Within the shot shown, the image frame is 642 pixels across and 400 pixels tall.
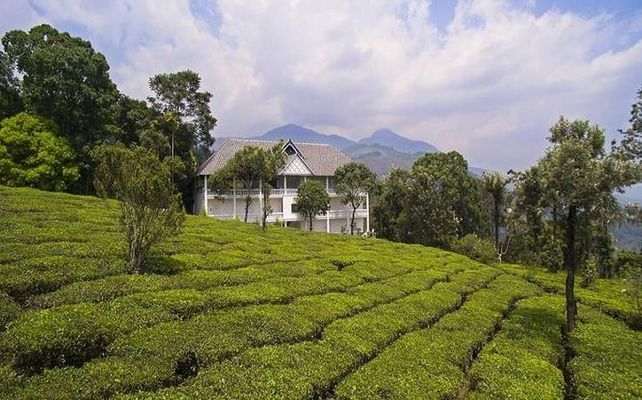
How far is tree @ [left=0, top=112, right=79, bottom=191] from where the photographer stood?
45.0 meters

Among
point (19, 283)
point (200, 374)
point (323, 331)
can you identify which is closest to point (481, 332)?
point (323, 331)

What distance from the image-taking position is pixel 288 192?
6731cm

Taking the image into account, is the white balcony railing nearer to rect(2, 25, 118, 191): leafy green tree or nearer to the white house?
the white house

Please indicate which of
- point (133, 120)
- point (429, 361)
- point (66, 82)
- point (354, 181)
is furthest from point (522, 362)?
point (133, 120)

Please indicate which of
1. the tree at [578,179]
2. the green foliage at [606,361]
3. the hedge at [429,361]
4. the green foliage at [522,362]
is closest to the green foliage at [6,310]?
the hedge at [429,361]

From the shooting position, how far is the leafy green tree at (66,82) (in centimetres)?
4759

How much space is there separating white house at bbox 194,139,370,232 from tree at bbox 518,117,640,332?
45066 mm

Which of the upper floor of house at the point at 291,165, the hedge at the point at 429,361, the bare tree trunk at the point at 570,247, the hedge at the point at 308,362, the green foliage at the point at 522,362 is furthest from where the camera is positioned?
the upper floor of house at the point at 291,165

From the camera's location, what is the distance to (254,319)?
673 inches

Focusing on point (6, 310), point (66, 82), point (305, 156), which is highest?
point (66, 82)

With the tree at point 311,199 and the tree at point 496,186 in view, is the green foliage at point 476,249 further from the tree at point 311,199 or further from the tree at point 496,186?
the tree at point 311,199

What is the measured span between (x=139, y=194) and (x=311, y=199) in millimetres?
42335

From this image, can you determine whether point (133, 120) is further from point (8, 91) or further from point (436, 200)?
point (436, 200)

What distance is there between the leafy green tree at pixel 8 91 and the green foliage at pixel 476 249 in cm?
5736
